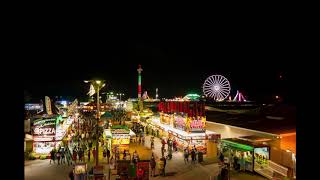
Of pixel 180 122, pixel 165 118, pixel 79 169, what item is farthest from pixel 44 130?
pixel 165 118

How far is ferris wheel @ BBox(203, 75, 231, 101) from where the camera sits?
64188 mm

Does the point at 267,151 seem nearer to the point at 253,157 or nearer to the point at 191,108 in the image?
the point at 253,157

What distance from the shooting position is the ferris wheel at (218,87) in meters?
64.2

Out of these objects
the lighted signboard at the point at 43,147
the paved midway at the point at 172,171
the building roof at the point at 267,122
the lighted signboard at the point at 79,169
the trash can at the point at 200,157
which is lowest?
the paved midway at the point at 172,171

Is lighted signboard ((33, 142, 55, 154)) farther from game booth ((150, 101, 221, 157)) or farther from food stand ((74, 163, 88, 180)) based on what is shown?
food stand ((74, 163, 88, 180))

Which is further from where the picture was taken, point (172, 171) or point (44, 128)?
point (44, 128)

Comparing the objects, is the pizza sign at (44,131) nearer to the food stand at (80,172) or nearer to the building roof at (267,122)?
the food stand at (80,172)

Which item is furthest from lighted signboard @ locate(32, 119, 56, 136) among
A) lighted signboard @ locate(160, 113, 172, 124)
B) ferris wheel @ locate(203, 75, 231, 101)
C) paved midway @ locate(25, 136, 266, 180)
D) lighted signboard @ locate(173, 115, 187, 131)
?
ferris wheel @ locate(203, 75, 231, 101)

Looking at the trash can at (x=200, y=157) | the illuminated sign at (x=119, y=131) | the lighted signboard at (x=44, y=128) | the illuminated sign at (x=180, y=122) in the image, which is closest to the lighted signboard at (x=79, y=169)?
the trash can at (x=200, y=157)

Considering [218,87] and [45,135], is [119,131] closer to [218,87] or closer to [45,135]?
[45,135]

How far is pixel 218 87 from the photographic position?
65.0 meters

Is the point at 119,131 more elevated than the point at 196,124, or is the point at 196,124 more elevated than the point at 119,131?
the point at 196,124
